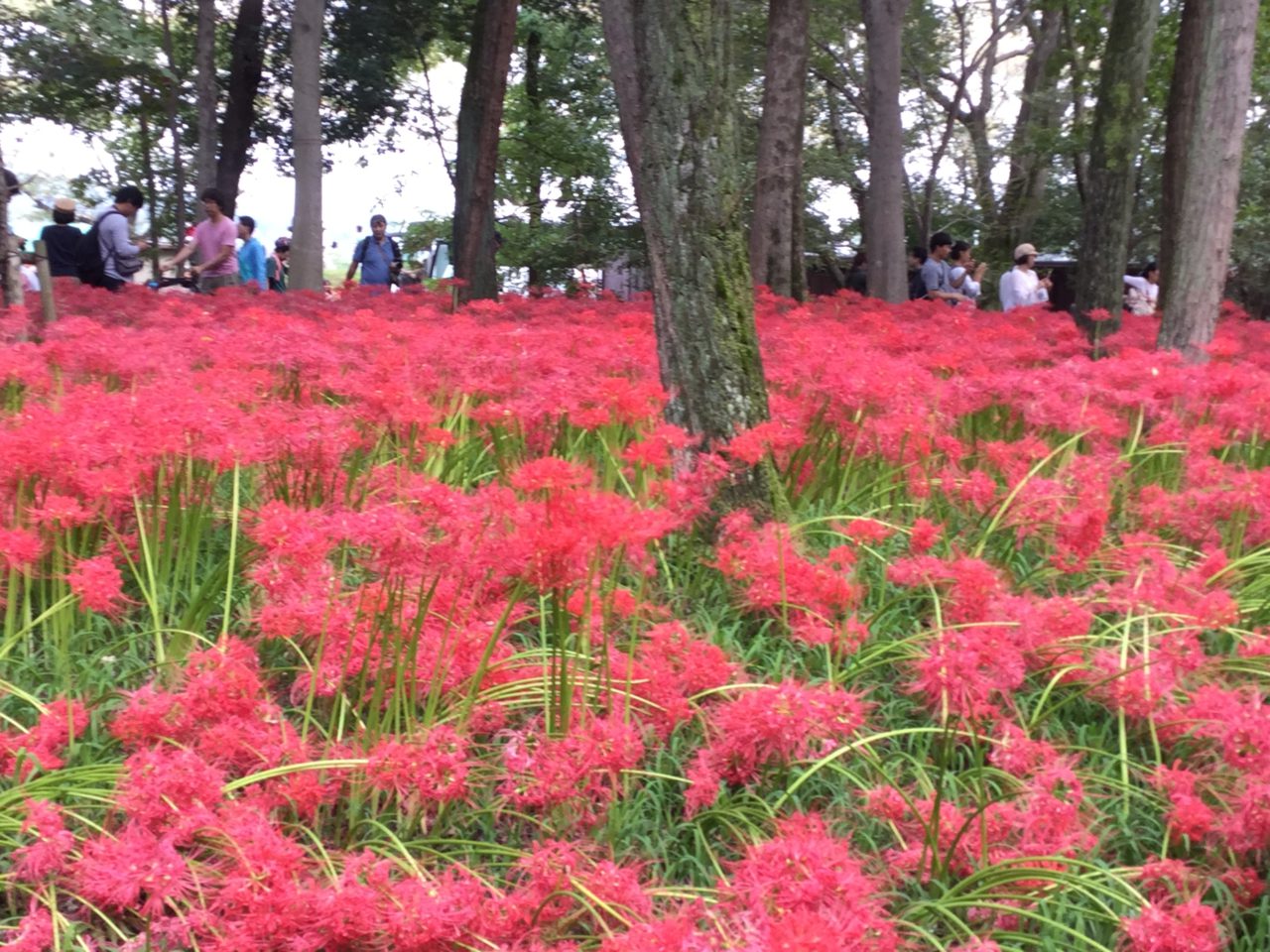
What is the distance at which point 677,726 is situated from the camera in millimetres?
3211

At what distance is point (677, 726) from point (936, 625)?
70 centimetres

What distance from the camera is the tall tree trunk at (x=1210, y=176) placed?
646 centimetres

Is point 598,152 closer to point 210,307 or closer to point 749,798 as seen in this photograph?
point 210,307

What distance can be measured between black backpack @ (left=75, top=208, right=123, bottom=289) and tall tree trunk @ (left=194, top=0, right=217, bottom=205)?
2.77 meters

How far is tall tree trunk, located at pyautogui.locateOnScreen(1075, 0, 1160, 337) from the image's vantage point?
8.89 m

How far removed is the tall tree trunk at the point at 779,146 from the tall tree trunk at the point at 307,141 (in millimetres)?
3543

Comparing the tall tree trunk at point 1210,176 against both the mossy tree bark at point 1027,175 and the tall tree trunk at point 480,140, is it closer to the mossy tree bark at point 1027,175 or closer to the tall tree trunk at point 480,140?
the tall tree trunk at point 480,140

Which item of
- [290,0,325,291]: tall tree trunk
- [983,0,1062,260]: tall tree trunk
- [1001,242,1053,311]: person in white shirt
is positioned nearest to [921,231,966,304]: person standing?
[1001,242,1053,311]: person in white shirt

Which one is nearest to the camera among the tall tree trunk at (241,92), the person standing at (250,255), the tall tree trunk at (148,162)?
the person standing at (250,255)

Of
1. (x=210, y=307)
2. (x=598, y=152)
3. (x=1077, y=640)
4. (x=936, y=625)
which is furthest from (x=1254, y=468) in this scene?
(x=598, y=152)

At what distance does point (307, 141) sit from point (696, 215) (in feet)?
22.0

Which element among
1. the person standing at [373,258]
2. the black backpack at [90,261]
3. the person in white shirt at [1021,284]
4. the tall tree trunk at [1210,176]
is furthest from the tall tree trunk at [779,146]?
the black backpack at [90,261]

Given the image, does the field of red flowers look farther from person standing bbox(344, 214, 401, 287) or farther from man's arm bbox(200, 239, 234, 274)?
person standing bbox(344, 214, 401, 287)

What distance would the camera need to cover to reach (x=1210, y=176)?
652 cm
